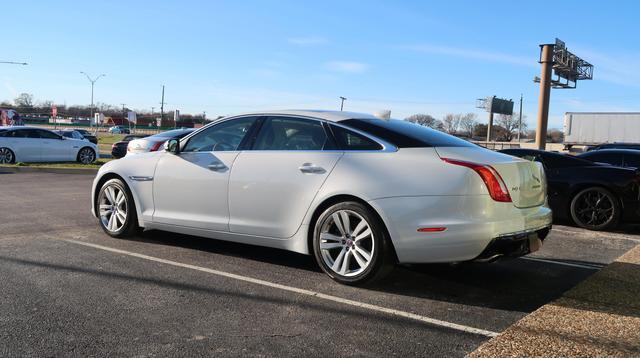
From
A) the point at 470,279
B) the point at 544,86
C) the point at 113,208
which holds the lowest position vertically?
the point at 470,279

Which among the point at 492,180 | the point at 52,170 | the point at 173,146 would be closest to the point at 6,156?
the point at 52,170

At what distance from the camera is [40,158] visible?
728 inches

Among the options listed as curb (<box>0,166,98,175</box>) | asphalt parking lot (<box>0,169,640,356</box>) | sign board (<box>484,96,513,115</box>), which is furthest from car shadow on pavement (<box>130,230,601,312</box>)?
sign board (<box>484,96,513,115</box>)

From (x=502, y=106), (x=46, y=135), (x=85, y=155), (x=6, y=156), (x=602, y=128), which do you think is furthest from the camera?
(x=502, y=106)

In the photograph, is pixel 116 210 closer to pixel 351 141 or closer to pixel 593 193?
pixel 351 141

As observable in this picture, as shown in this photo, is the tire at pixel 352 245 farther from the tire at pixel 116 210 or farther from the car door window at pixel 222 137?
the tire at pixel 116 210

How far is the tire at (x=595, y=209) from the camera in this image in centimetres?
815

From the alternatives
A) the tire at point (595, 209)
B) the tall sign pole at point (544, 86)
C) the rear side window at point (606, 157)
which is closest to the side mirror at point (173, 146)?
the tire at point (595, 209)

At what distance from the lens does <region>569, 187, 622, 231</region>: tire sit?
8.15 meters

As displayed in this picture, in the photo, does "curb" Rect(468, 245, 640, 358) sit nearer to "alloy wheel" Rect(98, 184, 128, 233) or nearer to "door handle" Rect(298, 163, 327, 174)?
"door handle" Rect(298, 163, 327, 174)

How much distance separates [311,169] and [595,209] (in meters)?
5.54

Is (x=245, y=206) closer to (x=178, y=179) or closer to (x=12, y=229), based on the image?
(x=178, y=179)

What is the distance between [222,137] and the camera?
5.62m

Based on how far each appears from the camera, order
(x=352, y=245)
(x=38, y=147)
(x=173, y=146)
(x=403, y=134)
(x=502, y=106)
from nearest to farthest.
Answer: (x=352, y=245) → (x=403, y=134) → (x=173, y=146) → (x=38, y=147) → (x=502, y=106)
